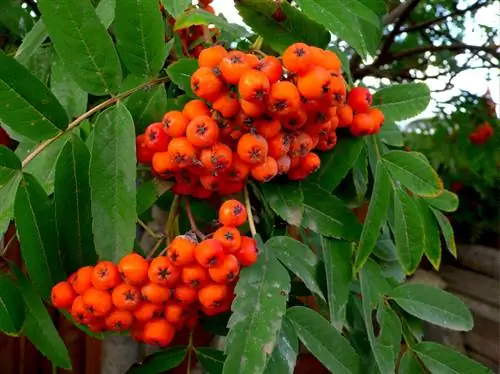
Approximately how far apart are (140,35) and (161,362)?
1.20 feet

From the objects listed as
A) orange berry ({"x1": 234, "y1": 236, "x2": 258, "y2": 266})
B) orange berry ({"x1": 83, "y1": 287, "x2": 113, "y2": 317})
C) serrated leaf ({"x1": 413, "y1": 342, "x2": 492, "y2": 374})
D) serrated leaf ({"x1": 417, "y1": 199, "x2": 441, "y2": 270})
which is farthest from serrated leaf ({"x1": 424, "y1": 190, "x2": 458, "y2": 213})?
orange berry ({"x1": 83, "y1": 287, "x2": 113, "y2": 317})

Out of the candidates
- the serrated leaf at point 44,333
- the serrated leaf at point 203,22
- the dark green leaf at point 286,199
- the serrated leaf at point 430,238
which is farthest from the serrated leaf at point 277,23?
the serrated leaf at point 44,333

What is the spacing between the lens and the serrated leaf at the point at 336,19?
0.42 meters

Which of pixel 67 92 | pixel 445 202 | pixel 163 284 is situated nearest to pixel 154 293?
pixel 163 284

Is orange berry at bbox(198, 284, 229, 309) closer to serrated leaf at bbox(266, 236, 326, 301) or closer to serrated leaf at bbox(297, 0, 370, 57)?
serrated leaf at bbox(266, 236, 326, 301)

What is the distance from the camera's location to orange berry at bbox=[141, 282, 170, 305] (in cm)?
43

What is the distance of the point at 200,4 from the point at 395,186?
0.85 ft

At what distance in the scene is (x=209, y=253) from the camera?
41 cm

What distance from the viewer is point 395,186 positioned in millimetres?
534

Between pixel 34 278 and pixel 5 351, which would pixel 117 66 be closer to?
pixel 34 278

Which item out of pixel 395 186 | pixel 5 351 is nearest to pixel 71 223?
pixel 395 186

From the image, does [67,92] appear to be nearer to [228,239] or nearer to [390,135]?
[228,239]

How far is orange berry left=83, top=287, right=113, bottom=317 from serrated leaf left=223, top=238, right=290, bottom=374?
100mm

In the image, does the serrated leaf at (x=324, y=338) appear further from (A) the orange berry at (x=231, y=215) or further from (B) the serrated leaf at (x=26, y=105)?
(B) the serrated leaf at (x=26, y=105)
